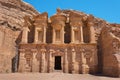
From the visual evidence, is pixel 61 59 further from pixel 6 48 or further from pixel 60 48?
pixel 6 48

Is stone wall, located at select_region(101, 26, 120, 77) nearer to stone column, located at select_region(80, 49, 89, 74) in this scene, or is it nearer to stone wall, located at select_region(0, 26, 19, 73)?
stone column, located at select_region(80, 49, 89, 74)

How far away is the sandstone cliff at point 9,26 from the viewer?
2583 centimetres

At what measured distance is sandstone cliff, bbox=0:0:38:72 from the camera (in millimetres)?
25831

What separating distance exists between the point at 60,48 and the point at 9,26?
12.4 m

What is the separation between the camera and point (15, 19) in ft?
113

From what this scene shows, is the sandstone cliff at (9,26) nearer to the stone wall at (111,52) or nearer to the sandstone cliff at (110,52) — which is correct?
the sandstone cliff at (110,52)

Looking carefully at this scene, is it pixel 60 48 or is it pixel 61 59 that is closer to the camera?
pixel 61 59

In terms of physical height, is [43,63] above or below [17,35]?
below

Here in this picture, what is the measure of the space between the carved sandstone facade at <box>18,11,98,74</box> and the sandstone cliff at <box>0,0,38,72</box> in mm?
4822

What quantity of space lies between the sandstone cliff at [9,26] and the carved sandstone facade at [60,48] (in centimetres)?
482

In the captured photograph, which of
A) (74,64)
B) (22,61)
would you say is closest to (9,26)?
(22,61)

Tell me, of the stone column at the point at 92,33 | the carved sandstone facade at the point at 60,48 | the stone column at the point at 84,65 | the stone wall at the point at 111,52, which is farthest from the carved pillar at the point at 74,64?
the stone wall at the point at 111,52

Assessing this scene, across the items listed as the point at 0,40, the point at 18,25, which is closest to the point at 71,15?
the point at 0,40

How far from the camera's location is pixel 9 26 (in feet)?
97.8
